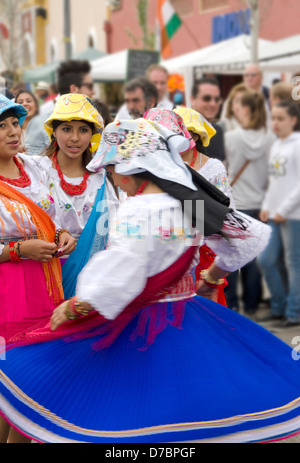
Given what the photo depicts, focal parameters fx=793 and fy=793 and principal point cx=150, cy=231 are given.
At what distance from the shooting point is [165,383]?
2.91 metres

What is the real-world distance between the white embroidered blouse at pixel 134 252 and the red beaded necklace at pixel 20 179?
1.09 m

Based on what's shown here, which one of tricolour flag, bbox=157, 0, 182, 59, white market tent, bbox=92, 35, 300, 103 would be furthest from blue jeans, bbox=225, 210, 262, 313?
tricolour flag, bbox=157, 0, 182, 59

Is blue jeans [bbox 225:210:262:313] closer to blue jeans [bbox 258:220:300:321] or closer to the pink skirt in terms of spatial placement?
blue jeans [bbox 258:220:300:321]

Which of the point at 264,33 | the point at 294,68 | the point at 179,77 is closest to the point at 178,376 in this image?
the point at 294,68

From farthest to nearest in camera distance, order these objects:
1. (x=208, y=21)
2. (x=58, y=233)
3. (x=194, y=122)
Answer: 1. (x=208, y=21)
2. (x=194, y=122)
3. (x=58, y=233)

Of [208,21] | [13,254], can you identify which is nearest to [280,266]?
[13,254]

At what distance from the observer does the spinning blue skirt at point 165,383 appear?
2.87 metres

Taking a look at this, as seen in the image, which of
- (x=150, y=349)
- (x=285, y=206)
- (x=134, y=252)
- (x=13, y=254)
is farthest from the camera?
(x=285, y=206)

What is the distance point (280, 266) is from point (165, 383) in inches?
185

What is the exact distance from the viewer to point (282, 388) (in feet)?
9.92

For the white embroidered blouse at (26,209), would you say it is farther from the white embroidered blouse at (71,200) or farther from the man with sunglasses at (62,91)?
the man with sunglasses at (62,91)

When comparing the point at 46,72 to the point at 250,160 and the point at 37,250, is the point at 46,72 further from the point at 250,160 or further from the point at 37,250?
the point at 37,250

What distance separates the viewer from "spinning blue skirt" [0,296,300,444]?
287cm
